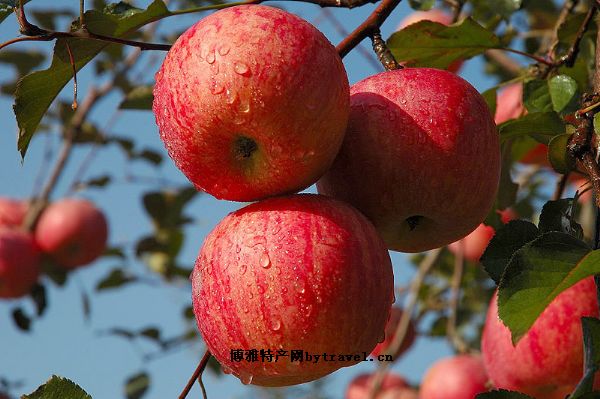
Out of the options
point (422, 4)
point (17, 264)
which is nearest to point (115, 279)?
point (17, 264)

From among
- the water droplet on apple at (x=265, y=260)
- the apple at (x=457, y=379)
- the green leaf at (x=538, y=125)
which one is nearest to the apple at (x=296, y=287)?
the water droplet on apple at (x=265, y=260)

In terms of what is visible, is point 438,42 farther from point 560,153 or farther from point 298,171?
point 298,171

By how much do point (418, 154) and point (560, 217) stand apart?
0.22m

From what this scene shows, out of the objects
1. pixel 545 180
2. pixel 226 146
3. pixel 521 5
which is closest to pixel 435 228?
pixel 226 146

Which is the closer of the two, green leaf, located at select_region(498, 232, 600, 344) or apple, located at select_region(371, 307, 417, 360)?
green leaf, located at select_region(498, 232, 600, 344)

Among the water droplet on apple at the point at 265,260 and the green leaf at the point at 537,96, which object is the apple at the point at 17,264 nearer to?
the green leaf at the point at 537,96

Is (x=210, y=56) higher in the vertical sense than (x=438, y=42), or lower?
higher

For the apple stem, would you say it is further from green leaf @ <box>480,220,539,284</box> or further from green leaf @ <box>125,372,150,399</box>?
green leaf @ <box>125,372,150,399</box>

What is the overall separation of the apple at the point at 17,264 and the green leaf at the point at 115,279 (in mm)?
258

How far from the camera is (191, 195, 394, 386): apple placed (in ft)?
2.93

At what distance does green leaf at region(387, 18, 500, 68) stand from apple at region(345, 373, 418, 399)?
200 centimetres

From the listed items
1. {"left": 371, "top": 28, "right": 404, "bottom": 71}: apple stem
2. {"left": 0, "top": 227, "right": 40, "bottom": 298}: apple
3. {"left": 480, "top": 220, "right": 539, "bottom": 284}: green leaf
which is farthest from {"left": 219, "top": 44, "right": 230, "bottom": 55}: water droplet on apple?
{"left": 0, "top": 227, "right": 40, "bottom": 298}: apple

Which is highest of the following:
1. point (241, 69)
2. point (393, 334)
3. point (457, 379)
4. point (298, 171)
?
point (241, 69)

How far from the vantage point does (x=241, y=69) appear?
2.97ft
